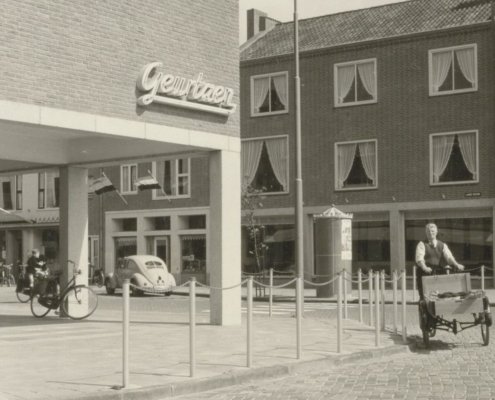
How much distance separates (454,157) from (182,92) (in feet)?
61.0

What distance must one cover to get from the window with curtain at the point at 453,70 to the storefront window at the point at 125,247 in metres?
16.6

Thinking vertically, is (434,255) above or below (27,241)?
below

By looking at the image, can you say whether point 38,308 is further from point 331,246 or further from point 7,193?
point 7,193

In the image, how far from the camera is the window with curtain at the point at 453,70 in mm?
32031

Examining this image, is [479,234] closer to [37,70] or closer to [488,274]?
[488,274]

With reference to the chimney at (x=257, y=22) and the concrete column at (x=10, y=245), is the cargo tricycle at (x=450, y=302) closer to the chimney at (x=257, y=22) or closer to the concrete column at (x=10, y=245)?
the chimney at (x=257, y=22)

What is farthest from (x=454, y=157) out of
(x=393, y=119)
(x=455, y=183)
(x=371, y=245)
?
(x=371, y=245)

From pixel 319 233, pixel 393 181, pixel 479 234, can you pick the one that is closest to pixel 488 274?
pixel 479 234

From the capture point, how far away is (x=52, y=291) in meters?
18.3

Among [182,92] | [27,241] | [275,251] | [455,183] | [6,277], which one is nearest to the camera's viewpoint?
[182,92]

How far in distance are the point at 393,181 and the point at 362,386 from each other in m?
24.6

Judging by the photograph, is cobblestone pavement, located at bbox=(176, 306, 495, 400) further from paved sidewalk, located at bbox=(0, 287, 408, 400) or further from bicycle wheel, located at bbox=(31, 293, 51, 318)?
bicycle wheel, located at bbox=(31, 293, 51, 318)

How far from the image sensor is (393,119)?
3369 centimetres

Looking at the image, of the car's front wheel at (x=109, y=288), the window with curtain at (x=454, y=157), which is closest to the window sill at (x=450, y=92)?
the window with curtain at (x=454, y=157)
